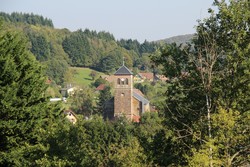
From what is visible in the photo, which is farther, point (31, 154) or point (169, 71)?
point (31, 154)

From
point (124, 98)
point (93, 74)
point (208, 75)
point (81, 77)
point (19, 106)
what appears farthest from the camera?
point (93, 74)

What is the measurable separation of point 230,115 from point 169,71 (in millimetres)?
3950

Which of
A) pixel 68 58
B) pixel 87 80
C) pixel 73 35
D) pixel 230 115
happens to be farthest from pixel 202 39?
pixel 73 35

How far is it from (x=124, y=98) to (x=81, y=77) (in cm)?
6541

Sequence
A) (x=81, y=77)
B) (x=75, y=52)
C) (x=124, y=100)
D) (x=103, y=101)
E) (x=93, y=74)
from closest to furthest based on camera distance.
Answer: (x=124, y=100)
(x=103, y=101)
(x=81, y=77)
(x=93, y=74)
(x=75, y=52)

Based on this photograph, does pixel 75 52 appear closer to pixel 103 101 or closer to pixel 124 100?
pixel 103 101

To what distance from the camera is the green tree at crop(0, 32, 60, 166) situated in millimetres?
18828

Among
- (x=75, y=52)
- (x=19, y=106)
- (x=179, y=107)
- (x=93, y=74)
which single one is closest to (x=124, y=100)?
(x=19, y=106)

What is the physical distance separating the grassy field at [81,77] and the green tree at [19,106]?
371 feet

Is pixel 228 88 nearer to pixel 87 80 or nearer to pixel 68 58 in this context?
pixel 87 80

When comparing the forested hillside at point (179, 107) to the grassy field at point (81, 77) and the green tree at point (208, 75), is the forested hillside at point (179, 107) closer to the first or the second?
the green tree at point (208, 75)

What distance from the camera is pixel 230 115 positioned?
11.9 meters

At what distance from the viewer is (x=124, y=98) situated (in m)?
80.5

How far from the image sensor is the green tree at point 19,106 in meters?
18.8
